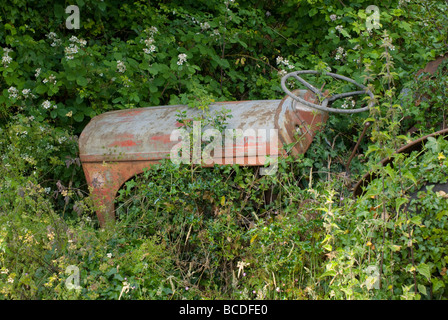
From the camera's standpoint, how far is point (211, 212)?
3.71m

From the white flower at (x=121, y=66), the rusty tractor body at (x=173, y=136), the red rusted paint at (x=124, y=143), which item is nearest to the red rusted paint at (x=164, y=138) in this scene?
the rusty tractor body at (x=173, y=136)

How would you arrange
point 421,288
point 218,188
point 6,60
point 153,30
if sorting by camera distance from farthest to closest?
point 153,30
point 6,60
point 218,188
point 421,288

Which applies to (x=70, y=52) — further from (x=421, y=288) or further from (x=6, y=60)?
(x=421, y=288)

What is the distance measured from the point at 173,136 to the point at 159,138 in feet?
0.40

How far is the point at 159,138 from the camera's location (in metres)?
3.90

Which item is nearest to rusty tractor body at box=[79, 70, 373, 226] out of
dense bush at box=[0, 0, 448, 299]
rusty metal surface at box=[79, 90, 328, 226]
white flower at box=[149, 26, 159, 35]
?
rusty metal surface at box=[79, 90, 328, 226]

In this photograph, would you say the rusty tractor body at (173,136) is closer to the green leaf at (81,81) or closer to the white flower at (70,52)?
the green leaf at (81,81)

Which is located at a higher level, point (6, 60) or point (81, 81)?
point (6, 60)

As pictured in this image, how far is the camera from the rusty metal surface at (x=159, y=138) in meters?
3.65

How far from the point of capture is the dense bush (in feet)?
8.48

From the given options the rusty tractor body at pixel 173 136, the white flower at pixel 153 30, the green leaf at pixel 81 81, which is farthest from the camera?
the white flower at pixel 153 30

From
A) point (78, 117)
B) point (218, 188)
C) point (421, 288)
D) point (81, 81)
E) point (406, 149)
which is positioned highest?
point (406, 149)

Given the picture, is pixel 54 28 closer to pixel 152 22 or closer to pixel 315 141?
pixel 152 22

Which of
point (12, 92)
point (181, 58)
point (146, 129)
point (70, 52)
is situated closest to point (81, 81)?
point (70, 52)
